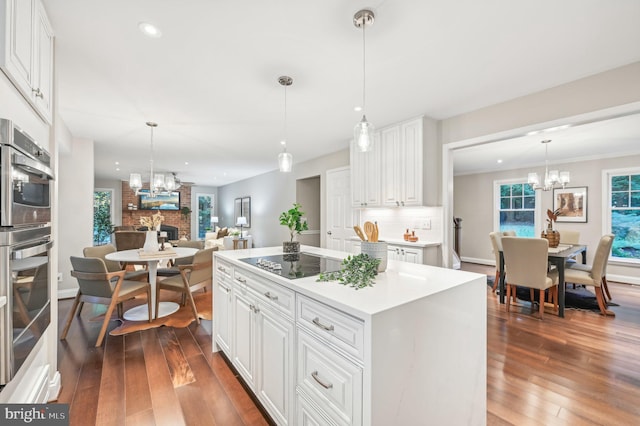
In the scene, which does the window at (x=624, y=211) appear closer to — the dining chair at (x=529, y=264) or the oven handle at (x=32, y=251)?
the dining chair at (x=529, y=264)

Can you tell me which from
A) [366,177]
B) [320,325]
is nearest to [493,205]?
[366,177]

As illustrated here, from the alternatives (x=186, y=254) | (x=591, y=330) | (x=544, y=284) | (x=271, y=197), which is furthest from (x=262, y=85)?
(x=271, y=197)

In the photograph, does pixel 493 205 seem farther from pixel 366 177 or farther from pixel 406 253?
pixel 406 253

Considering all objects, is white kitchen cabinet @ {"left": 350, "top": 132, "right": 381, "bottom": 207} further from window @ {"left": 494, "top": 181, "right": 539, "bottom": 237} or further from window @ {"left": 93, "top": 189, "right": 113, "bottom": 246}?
window @ {"left": 93, "top": 189, "right": 113, "bottom": 246}

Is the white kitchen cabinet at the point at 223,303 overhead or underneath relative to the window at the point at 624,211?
underneath

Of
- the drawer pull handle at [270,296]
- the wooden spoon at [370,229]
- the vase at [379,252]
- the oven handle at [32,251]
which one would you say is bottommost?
the drawer pull handle at [270,296]

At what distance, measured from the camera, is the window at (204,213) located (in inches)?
437

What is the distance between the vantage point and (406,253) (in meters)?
3.80

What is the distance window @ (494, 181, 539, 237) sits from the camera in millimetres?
6453

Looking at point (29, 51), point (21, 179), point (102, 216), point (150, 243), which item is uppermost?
point (29, 51)

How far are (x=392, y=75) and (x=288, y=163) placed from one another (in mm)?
1261

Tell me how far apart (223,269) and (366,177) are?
9.20 feet

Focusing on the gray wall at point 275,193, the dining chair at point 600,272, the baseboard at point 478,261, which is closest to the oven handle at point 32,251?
the gray wall at point 275,193

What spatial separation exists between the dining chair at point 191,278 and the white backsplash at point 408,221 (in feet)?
8.76
